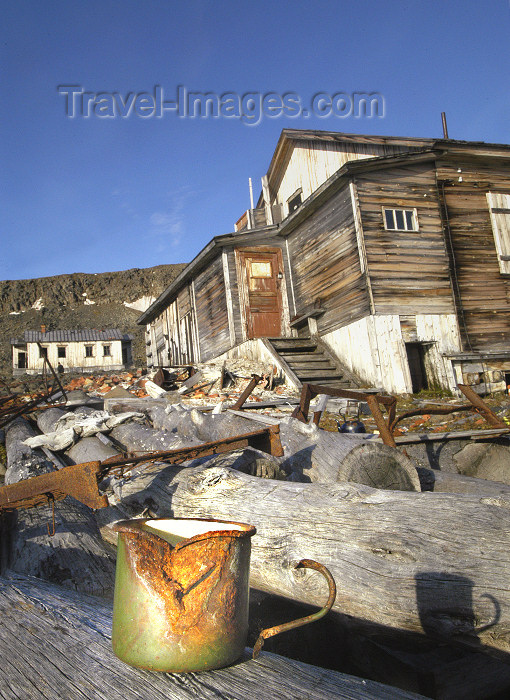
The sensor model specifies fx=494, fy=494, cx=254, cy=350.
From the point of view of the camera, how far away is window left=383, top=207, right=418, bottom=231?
41.4 ft

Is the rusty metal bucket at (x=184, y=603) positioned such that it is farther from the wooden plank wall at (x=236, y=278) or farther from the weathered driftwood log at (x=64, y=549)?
the wooden plank wall at (x=236, y=278)

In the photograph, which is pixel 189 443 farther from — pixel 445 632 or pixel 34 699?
pixel 34 699

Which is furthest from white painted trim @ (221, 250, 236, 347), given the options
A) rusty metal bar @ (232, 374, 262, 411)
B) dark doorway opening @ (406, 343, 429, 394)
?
rusty metal bar @ (232, 374, 262, 411)

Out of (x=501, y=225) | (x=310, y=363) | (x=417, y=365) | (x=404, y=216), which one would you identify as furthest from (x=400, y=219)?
(x=310, y=363)

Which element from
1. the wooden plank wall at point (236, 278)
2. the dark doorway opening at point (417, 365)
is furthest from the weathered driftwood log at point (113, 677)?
the wooden plank wall at point (236, 278)

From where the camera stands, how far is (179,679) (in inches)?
63.9

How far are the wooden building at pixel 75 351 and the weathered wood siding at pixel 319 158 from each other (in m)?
26.4

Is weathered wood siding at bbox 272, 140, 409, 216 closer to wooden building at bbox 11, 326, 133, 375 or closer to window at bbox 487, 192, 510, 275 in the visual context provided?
window at bbox 487, 192, 510, 275

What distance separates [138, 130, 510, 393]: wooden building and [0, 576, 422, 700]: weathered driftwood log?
9978 mm

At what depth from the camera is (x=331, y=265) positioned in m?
13.5

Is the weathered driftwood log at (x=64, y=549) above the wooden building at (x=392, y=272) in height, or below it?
below

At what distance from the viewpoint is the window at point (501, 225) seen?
523 inches

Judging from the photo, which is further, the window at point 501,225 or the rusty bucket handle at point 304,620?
the window at point 501,225

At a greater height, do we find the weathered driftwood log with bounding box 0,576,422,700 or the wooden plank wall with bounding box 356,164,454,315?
the wooden plank wall with bounding box 356,164,454,315
